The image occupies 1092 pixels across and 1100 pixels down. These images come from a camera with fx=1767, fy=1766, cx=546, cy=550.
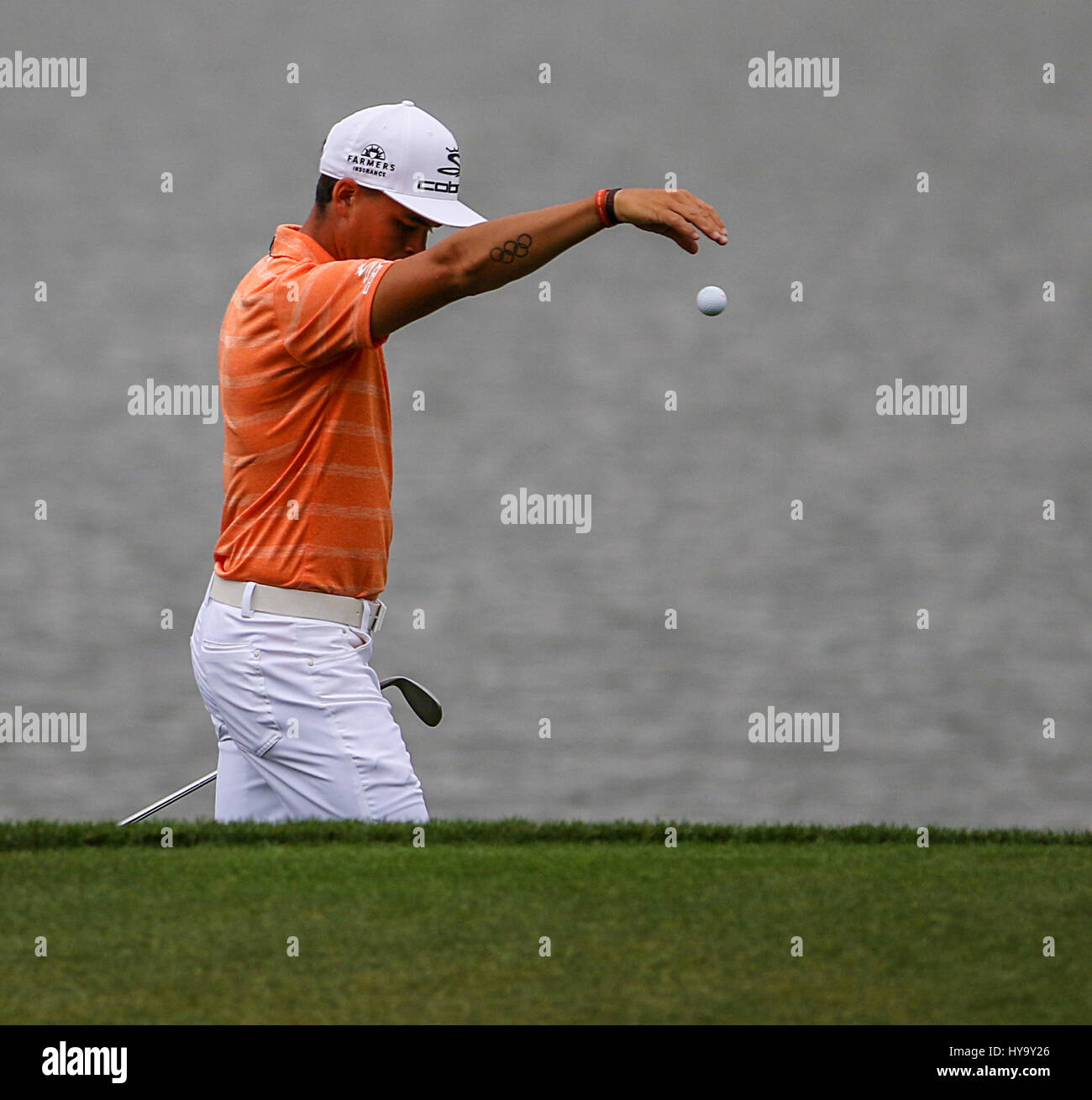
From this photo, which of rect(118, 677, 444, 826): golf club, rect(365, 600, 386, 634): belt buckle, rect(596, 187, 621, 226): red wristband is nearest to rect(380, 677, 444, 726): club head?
rect(118, 677, 444, 826): golf club

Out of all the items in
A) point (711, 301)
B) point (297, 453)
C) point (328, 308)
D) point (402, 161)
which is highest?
point (402, 161)

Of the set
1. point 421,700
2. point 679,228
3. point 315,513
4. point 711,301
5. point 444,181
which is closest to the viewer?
point 679,228

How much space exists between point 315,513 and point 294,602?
0.19 meters

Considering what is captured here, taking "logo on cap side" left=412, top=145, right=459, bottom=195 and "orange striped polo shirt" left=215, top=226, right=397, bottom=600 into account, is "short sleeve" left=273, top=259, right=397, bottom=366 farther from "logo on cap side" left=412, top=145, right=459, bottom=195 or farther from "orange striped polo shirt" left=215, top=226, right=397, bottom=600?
"logo on cap side" left=412, top=145, right=459, bottom=195

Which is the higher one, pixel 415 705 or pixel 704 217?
pixel 704 217

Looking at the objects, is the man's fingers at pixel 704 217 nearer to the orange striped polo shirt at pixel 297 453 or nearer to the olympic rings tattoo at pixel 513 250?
the olympic rings tattoo at pixel 513 250

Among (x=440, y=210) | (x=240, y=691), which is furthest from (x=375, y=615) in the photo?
(x=440, y=210)

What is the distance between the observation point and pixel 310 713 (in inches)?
144

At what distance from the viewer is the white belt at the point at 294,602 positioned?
3.66 m

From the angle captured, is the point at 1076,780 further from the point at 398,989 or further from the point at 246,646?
the point at 398,989

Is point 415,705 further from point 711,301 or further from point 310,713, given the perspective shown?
point 711,301

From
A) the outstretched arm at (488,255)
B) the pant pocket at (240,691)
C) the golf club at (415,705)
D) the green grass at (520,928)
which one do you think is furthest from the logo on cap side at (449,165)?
the green grass at (520,928)

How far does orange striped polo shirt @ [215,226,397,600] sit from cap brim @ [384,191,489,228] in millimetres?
182

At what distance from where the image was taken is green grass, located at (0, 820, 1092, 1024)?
2.37 meters
